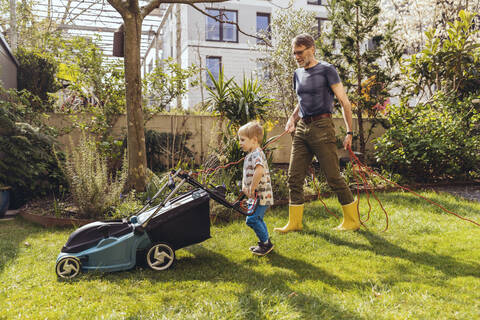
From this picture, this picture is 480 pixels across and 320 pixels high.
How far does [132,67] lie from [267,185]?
2.77 m

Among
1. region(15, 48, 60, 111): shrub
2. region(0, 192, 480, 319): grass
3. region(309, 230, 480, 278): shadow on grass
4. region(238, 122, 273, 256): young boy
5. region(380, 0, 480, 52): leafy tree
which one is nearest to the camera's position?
region(0, 192, 480, 319): grass

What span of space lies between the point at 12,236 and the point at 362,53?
21.3ft

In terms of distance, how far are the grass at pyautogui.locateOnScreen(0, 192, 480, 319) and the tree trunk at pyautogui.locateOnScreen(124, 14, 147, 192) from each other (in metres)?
1.24

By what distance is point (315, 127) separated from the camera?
3869 mm

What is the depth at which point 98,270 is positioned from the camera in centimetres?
293

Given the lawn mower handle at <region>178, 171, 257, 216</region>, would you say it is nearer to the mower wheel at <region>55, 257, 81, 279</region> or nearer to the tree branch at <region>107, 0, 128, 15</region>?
the mower wheel at <region>55, 257, 81, 279</region>

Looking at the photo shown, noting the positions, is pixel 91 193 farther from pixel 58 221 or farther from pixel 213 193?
pixel 213 193

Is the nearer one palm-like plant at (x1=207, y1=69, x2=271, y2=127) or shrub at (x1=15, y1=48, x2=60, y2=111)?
palm-like plant at (x1=207, y1=69, x2=271, y2=127)

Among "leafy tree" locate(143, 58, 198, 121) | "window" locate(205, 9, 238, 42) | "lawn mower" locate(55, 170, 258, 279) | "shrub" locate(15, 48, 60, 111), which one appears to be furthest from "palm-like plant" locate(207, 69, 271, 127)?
"window" locate(205, 9, 238, 42)

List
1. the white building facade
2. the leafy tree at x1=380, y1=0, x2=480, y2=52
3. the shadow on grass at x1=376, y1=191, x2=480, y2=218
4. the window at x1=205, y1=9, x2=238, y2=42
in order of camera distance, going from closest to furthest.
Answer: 1. the shadow on grass at x1=376, y1=191, x2=480, y2=218
2. the leafy tree at x1=380, y1=0, x2=480, y2=52
3. the white building facade
4. the window at x1=205, y1=9, x2=238, y2=42

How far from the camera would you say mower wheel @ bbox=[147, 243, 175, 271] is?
3.03m

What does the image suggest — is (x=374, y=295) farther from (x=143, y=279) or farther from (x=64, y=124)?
(x=64, y=124)

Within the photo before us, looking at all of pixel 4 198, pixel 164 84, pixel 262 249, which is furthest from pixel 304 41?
pixel 4 198

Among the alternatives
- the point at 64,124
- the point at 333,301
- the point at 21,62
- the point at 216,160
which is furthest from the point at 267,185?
the point at 21,62
